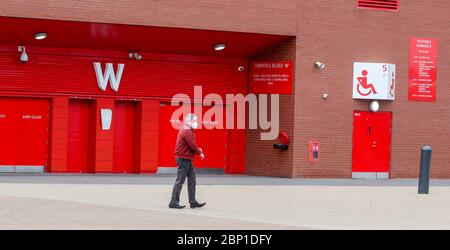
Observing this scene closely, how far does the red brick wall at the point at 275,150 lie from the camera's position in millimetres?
28703

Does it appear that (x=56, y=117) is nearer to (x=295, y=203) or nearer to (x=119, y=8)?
(x=119, y=8)

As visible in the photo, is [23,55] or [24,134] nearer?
[23,55]

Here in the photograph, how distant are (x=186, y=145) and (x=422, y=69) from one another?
15.7m

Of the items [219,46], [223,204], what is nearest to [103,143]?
[219,46]

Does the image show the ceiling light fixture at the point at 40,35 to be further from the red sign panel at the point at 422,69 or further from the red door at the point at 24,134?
the red sign panel at the point at 422,69

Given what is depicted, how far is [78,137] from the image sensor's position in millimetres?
29672

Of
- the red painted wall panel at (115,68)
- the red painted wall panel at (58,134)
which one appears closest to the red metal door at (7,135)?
the red painted wall panel at (115,68)

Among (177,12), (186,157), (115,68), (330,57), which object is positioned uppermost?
(177,12)

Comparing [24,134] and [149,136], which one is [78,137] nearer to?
[24,134]

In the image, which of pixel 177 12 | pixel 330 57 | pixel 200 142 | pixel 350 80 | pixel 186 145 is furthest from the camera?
pixel 200 142

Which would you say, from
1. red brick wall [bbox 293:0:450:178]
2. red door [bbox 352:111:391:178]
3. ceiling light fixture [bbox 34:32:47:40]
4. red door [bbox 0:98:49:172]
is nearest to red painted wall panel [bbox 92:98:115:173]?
red door [bbox 0:98:49:172]

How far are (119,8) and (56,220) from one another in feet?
44.3
